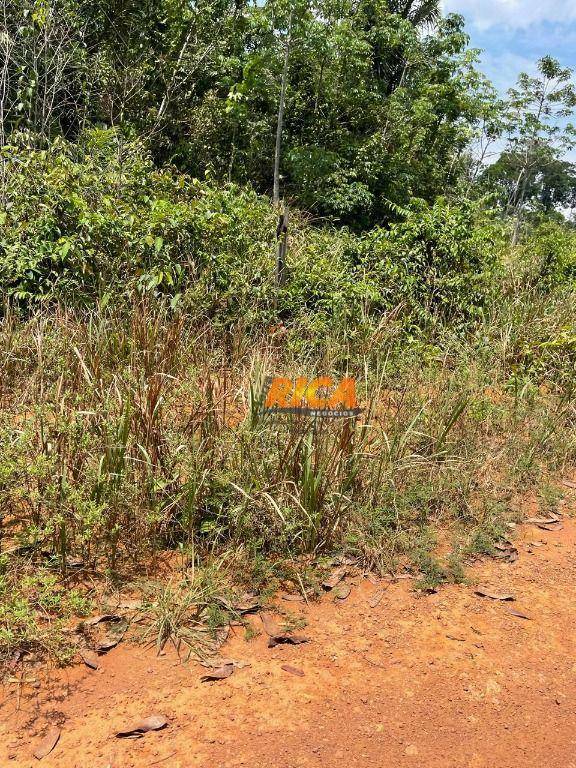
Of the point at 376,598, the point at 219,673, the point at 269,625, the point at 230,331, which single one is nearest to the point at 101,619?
the point at 219,673

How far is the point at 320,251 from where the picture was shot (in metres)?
6.58

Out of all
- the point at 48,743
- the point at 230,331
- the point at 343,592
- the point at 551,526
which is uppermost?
the point at 230,331

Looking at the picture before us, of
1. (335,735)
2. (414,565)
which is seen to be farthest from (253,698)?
(414,565)

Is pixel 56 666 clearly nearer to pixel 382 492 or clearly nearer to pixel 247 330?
pixel 382 492

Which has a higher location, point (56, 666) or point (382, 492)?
point (382, 492)

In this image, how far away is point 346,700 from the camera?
221 centimetres

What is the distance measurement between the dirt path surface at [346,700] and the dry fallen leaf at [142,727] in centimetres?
2

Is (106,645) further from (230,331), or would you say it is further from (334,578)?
(230,331)

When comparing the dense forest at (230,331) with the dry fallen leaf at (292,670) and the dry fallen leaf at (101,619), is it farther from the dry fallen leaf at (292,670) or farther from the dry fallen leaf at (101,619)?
the dry fallen leaf at (292,670)

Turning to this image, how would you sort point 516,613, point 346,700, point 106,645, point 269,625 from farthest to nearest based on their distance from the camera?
point 516,613 → point 269,625 → point 106,645 → point 346,700

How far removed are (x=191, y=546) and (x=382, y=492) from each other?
1083 mm

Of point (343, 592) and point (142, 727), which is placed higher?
point (343, 592)

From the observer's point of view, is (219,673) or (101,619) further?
(101,619)

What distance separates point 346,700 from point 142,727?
70 cm
